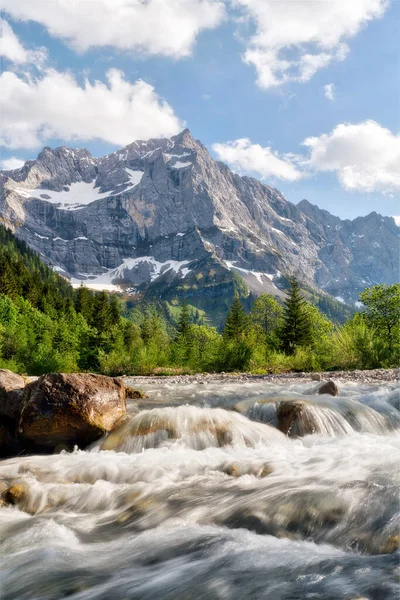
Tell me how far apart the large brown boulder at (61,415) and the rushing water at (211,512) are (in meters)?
0.50

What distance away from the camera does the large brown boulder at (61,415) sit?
1002 centimetres

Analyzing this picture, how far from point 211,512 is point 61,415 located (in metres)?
5.30

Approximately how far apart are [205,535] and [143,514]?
4.53ft

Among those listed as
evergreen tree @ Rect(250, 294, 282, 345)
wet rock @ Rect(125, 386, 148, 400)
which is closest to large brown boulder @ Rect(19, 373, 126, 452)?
wet rock @ Rect(125, 386, 148, 400)

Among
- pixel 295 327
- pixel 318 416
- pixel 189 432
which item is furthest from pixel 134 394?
pixel 295 327

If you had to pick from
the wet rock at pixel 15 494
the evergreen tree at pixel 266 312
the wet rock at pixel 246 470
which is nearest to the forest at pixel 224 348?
the wet rock at pixel 246 470

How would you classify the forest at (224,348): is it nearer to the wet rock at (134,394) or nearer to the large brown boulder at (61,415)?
the wet rock at (134,394)

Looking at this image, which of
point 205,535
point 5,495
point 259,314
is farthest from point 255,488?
point 259,314

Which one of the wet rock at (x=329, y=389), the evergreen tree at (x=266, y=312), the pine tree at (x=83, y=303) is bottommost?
the wet rock at (x=329, y=389)

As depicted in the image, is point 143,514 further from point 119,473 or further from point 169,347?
point 169,347

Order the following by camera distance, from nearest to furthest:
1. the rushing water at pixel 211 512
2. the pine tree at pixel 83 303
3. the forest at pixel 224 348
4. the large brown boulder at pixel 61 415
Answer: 1. the rushing water at pixel 211 512
2. the large brown boulder at pixel 61 415
3. the forest at pixel 224 348
4. the pine tree at pixel 83 303

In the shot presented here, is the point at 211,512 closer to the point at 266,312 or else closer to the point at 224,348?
the point at 224,348

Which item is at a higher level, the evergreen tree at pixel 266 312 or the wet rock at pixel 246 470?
the evergreen tree at pixel 266 312

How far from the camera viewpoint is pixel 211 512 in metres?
6.25
